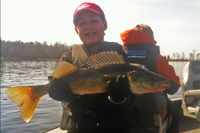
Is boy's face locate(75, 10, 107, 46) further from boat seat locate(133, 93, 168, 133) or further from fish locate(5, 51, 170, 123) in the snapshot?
boat seat locate(133, 93, 168, 133)

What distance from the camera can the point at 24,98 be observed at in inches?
109

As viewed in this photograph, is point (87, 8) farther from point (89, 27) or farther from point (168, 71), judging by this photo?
point (168, 71)

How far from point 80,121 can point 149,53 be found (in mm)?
2380

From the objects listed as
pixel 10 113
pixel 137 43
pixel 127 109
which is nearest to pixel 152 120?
pixel 127 109

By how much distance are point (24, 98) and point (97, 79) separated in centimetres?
120

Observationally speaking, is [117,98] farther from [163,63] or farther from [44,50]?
[44,50]

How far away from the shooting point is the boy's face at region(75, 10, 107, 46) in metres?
3.23

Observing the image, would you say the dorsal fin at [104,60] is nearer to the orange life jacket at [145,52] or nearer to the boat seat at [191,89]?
the orange life jacket at [145,52]

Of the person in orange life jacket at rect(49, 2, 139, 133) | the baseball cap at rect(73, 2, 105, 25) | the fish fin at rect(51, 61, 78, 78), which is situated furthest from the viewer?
the baseball cap at rect(73, 2, 105, 25)

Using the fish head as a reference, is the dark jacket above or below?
above

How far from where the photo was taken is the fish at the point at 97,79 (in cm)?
249

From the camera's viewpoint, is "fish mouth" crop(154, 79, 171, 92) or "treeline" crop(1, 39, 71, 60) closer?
"fish mouth" crop(154, 79, 171, 92)

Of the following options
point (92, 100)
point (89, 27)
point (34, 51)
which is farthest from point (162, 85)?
point (34, 51)

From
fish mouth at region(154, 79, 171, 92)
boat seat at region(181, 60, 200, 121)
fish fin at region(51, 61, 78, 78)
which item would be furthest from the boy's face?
boat seat at region(181, 60, 200, 121)
